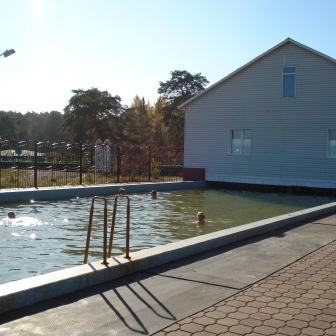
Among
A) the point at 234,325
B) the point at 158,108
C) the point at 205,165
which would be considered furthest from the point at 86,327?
the point at 158,108

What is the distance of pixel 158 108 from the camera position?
61562 millimetres

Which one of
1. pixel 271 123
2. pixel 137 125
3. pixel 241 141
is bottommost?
pixel 241 141

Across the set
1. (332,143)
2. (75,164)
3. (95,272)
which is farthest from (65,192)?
(332,143)

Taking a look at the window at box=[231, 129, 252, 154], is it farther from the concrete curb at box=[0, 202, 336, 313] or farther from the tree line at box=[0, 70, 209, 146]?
the tree line at box=[0, 70, 209, 146]

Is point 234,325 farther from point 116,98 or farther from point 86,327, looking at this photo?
point 116,98

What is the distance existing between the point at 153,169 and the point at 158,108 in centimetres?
3554

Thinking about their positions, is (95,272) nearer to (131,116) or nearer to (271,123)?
(271,123)

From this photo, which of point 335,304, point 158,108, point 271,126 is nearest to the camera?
point 335,304

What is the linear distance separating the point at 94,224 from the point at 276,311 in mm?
7062

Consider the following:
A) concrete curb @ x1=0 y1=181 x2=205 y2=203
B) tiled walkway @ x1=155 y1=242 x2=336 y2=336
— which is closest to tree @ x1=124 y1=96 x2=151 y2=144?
concrete curb @ x1=0 y1=181 x2=205 y2=203

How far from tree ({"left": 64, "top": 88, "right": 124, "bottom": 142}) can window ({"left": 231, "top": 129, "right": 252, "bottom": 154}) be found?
34191mm

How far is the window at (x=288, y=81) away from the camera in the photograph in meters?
24.6

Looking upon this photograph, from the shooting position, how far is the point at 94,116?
60812 mm

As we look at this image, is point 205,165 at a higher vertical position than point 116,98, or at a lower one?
lower
